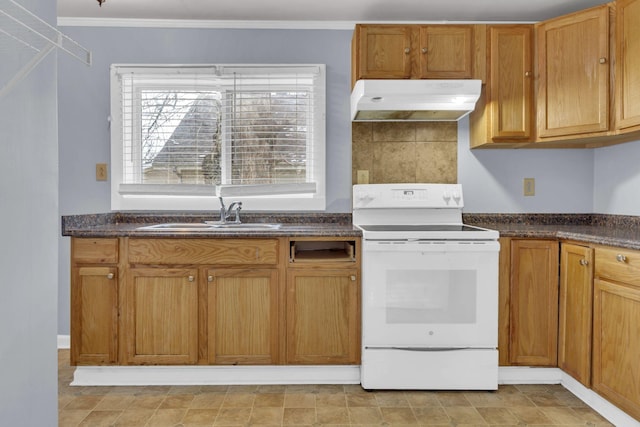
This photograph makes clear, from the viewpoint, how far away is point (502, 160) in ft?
9.74

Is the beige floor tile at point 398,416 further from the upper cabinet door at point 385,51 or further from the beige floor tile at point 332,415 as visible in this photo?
the upper cabinet door at point 385,51

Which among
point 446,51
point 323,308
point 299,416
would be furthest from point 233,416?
point 446,51

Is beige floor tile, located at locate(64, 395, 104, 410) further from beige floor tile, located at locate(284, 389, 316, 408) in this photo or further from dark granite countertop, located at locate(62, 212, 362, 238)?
beige floor tile, located at locate(284, 389, 316, 408)

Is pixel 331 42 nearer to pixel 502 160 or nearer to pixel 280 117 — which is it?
pixel 280 117

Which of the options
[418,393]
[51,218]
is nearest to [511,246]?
[418,393]

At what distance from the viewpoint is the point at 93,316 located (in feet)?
7.80

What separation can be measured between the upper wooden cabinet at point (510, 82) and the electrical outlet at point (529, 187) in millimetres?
435

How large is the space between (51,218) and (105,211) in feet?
5.52

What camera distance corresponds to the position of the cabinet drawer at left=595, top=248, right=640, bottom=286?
184 centimetres

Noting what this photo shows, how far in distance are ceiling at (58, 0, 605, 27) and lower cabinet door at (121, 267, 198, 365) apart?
171 centimetres

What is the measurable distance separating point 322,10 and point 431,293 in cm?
193

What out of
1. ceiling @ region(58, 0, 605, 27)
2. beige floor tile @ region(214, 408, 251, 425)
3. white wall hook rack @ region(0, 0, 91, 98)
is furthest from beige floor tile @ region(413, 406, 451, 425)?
ceiling @ region(58, 0, 605, 27)

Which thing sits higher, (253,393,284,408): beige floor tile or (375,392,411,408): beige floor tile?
(375,392,411,408): beige floor tile

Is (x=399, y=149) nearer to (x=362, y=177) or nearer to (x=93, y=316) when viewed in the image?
(x=362, y=177)
